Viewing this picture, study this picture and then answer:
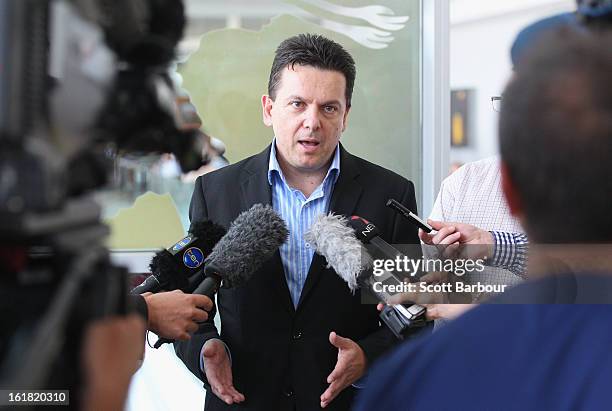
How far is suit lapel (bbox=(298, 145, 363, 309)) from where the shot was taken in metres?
2.21

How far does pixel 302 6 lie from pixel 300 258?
166 centimetres

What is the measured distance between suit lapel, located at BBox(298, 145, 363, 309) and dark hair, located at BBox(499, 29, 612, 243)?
4.30 feet

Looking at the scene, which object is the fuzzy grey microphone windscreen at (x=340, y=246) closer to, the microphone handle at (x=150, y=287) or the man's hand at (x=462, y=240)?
the man's hand at (x=462, y=240)

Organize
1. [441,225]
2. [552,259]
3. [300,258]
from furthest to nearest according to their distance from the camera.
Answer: [300,258] → [441,225] → [552,259]

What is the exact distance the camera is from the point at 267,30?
3.50 meters

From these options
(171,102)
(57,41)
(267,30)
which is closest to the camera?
(57,41)

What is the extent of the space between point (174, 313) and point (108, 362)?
1031mm

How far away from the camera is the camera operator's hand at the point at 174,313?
Result: 70.1 inches

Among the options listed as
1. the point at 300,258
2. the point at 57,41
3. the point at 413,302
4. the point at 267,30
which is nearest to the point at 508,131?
the point at 57,41

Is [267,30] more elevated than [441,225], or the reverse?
[267,30]

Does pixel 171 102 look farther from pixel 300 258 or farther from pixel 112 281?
pixel 300 258

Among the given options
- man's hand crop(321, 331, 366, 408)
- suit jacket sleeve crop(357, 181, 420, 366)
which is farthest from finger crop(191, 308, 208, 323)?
suit jacket sleeve crop(357, 181, 420, 366)

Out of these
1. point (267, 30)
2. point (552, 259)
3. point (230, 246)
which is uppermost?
point (267, 30)

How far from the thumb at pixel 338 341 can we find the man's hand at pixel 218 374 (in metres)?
0.33
